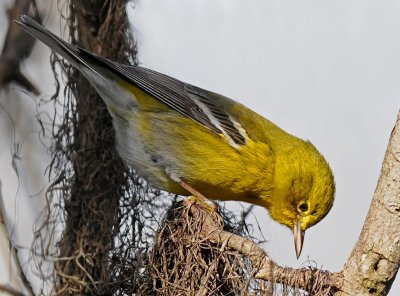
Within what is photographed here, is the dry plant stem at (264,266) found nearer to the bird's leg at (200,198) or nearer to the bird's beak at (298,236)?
the bird's leg at (200,198)

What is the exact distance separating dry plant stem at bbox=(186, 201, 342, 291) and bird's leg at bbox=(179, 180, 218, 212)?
0.94 feet

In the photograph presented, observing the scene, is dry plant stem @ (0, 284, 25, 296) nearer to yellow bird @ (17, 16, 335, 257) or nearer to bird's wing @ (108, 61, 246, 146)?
yellow bird @ (17, 16, 335, 257)

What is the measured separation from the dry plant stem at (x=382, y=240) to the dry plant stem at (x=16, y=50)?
2.26m

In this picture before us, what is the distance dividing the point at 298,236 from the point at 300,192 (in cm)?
25

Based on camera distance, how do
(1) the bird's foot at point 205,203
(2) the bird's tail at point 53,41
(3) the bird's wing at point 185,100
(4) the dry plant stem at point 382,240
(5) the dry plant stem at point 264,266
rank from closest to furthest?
(4) the dry plant stem at point 382,240 < (5) the dry plant stem at point 264,266 < (1) the bird's foot at point 205,203 < (2) the bird's tail at point 53,41 < (3) the bird's wing at point 185,100

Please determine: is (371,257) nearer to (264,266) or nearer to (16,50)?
(264,266)

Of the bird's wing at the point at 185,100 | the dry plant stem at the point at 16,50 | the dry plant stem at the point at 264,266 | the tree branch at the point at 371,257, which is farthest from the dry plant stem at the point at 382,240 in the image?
the dry plant stem at the point at 16,50

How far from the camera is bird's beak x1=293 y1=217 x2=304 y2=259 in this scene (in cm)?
488

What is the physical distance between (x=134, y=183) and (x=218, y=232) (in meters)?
1.21

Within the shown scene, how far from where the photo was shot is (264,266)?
407cm

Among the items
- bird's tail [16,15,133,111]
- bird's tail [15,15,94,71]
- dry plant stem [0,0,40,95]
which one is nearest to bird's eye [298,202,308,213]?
bird's tail [16,15,133,111]

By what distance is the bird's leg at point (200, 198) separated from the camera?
15.2 feet

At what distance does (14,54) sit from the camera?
511cm

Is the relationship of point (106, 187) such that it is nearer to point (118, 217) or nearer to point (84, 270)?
point (118, 217)
